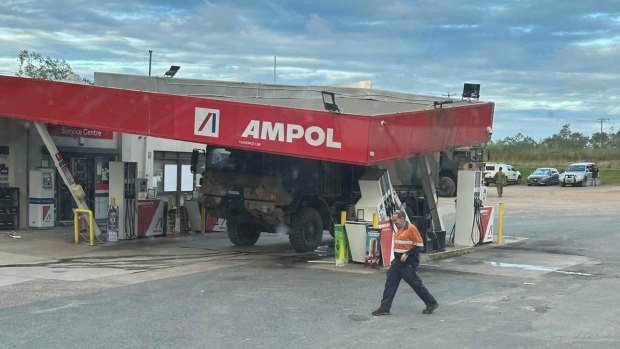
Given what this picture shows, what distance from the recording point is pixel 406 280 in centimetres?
855

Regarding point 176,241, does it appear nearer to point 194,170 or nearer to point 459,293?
point 194,170

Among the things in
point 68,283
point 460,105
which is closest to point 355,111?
point 460,105

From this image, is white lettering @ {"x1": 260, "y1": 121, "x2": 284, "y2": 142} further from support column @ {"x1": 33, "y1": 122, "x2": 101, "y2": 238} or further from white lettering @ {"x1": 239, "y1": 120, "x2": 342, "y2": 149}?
support column @ {"x1": 33, "y1": 122, "x2": 101, "y2": 238}

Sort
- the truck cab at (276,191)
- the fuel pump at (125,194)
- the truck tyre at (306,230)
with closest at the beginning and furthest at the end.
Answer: the truck cab at (276,191) < the truck tyre at (306,230) < the fuel pump at (125,194)

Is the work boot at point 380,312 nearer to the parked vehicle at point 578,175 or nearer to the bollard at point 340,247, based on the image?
the bollard at point 340,247

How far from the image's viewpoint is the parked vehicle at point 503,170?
5028cm

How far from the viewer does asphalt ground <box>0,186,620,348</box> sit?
725cm

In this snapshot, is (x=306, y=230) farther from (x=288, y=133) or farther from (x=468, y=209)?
(x=468, y=209)

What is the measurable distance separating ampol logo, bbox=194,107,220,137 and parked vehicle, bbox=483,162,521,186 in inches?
1519

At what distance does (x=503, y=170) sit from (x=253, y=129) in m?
42.5

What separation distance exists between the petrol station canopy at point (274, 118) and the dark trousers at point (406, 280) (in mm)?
3535

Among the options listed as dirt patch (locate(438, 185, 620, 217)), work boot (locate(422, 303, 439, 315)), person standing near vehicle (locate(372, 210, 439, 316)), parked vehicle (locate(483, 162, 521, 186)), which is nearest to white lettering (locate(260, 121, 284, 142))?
person standing near vehicle (locate(372, 210, 439, 316))

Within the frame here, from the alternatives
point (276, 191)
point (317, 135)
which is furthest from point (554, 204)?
point (317, 135)

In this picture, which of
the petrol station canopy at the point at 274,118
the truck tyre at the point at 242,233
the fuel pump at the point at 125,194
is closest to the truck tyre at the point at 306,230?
the truck tyre at the point at 242,233
